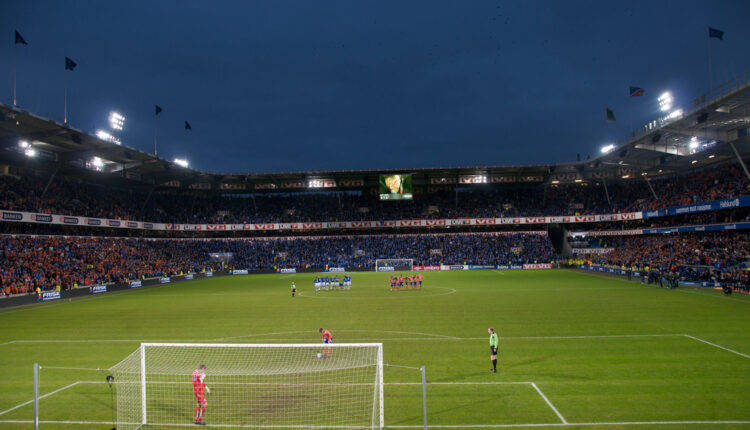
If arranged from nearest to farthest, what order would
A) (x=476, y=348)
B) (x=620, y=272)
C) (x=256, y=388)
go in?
(x=256, y=388) → (x=476, y=348) → (x=620, y=272)

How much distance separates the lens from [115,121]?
4238 centimetres

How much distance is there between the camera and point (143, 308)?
85.7 ft

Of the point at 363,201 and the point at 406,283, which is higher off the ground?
the point at 363,201

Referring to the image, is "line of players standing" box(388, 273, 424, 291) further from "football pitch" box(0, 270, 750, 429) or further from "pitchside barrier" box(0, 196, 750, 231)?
"pitchside barrier" box(0, 196, 750, 231)

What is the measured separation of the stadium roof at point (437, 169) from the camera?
1270 inches

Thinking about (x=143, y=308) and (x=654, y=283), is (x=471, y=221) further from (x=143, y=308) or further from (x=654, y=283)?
(x=143, y=308)

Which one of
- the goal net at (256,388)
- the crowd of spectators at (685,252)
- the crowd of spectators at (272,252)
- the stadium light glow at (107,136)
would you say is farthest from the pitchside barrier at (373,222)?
the goal net at (256,388)

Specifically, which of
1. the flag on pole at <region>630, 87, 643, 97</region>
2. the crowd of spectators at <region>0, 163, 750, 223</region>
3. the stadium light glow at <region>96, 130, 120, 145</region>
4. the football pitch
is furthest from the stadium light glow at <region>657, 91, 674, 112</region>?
the stadium light glow at <region>96, 130, 120, 145</region>

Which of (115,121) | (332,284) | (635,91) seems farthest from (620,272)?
(115,121)

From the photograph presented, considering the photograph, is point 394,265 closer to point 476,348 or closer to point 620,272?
point 620,272

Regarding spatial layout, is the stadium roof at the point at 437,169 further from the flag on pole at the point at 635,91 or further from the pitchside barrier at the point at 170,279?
the pitchside barrier at the point at 170,279

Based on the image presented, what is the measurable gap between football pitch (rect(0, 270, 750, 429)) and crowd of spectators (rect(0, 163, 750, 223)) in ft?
66.2

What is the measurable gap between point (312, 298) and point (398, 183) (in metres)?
30.9

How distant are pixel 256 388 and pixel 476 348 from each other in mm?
7740
